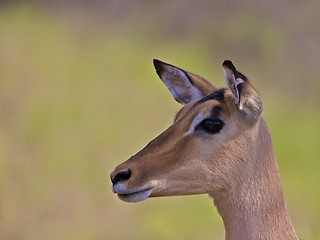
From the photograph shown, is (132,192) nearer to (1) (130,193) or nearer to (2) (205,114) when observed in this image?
(1) (130,193)

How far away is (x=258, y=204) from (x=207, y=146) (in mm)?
449

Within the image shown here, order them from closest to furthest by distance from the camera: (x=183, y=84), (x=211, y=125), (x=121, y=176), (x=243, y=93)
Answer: (x=121, y=176) < (x=243, y=93) < (x=211, y=125) < (x=183, y=84)

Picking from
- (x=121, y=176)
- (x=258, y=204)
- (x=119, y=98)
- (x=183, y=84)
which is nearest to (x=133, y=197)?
(x=121, y=176)

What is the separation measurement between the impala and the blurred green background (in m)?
4.38

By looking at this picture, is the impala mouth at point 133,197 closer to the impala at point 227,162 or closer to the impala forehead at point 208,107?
the impala at point 227,162

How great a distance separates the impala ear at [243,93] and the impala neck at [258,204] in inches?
5.8

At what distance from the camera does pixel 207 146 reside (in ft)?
21.5

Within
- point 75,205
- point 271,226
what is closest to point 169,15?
point 75,205

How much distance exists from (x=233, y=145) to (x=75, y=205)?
6.52m

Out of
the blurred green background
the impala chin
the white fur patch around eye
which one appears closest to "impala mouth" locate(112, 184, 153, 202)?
the impala chin

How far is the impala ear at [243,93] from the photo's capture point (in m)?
6.41

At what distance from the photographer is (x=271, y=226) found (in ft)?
22.0

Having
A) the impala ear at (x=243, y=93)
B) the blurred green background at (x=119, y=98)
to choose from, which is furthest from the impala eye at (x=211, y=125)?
the blurred green background at (x=119, y=98)

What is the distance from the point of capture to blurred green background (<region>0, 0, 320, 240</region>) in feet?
41.5
